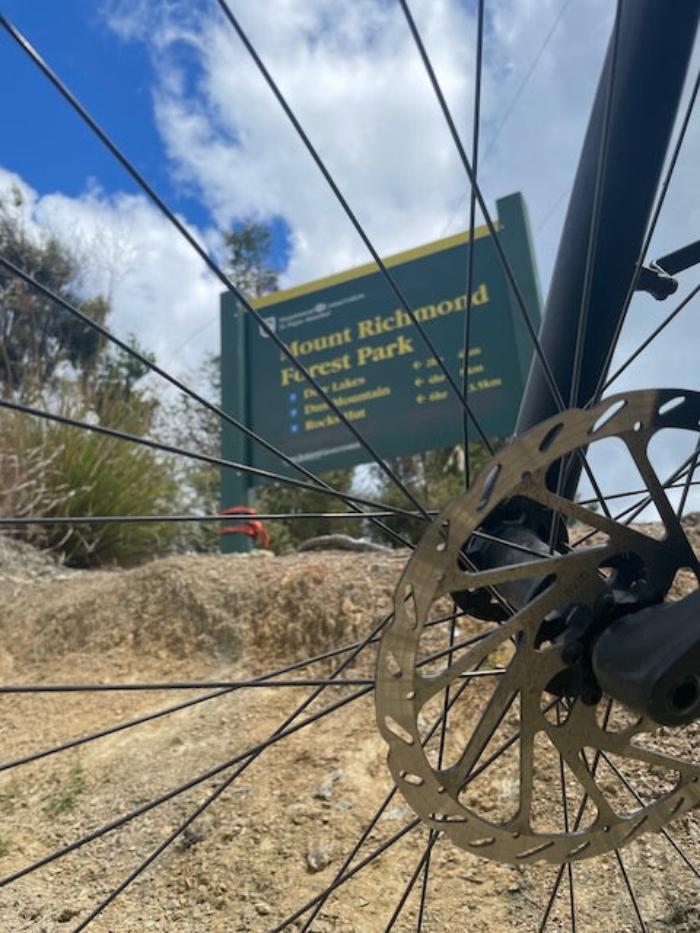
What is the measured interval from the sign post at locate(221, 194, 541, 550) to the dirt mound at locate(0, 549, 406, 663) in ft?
5.00

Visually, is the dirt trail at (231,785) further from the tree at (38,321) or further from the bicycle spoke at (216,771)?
the tree at (38,321)

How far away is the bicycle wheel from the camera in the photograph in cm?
86

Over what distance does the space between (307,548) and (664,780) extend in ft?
8.60

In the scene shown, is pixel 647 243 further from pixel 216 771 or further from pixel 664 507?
pixel 216 771

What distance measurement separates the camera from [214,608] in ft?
10.1

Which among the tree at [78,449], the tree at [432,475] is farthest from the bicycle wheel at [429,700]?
the tree at [432,475]

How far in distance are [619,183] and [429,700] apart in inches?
41.5

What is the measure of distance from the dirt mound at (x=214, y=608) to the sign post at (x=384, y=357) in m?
1.52

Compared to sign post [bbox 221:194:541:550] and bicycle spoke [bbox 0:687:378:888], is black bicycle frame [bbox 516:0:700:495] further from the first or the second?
sign post [bbox 221:194:541:550]

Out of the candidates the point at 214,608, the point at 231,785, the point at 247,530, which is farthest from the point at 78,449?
the point at 231,785

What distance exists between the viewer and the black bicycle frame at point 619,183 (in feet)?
3.78

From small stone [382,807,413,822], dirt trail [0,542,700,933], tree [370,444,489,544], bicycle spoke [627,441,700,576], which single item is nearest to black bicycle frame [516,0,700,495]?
bicycle spoke [627,441,700,576]

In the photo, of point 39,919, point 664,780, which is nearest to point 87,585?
point 39,919

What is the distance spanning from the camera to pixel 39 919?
5.38 feet
